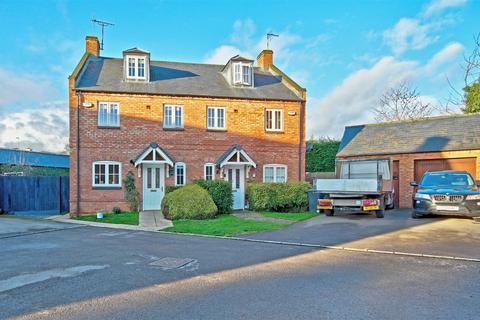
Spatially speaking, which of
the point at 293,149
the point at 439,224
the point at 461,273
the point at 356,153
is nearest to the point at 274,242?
the point at 461,273

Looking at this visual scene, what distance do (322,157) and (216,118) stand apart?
38.5 feet

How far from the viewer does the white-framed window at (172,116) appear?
18373mm

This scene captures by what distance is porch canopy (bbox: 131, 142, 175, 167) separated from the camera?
17.2 m

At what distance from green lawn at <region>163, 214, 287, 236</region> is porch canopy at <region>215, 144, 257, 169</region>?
4.84 m

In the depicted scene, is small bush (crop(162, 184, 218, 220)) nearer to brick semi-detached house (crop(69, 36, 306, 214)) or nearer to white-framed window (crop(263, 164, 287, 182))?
brick semi-detached house (crop(69, 36, 306, 214))

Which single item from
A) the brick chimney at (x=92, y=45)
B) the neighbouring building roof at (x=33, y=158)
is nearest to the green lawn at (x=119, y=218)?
the brick chimney at (x=92, y=45)

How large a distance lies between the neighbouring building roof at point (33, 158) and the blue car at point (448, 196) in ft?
96.9

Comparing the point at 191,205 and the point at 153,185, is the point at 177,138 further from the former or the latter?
the point at 191,205

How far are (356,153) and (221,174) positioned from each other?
27.5 feet

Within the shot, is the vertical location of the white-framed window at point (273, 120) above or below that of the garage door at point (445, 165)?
above

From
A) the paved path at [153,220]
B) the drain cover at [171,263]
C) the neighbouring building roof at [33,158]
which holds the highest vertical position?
the neighbouring building roof at [33,158]

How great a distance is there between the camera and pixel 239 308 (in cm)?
456

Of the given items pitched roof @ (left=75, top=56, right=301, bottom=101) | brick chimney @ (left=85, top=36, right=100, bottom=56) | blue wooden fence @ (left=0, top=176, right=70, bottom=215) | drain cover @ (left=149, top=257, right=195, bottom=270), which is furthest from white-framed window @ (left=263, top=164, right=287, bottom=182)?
drain cover @ (left=149, top=257, right=195, bottom=270)

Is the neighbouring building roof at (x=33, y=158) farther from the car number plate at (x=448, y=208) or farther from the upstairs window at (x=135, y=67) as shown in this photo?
the car number plate at (x=448, y=208)
